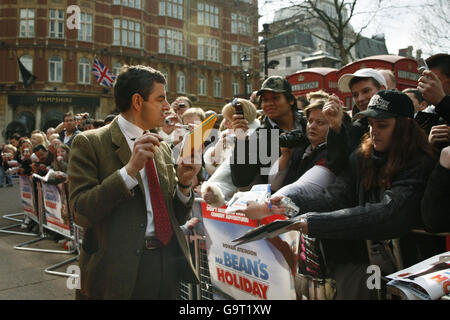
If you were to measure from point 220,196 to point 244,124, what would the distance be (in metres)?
0.65

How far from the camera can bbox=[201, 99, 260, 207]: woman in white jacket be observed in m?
2.98

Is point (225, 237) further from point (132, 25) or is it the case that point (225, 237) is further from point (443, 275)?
point (132, 25)

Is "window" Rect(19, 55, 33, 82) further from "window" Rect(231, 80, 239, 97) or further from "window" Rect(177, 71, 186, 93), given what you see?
"window" Rect(231, 80, 239, 97)

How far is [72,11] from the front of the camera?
28.6m

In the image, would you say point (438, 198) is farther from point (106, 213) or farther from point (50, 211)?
point (50, 211)

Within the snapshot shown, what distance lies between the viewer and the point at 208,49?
37031 millimetres

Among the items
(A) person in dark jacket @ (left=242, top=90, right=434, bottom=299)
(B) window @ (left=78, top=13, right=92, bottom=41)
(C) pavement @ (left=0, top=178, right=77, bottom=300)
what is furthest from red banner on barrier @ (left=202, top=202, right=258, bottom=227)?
(B) window @ (left=78, top=13, right=92, bottom=41)

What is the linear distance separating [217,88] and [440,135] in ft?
119

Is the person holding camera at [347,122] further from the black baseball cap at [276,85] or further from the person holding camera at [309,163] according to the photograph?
the black baseball cap at [276,85]

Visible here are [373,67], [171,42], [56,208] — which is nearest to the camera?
[56,208]

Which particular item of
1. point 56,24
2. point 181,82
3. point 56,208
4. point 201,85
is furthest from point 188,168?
point 201,85

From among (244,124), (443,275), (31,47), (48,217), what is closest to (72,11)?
(31,47)

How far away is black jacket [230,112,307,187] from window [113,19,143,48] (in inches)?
1213

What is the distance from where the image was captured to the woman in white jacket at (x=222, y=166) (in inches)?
117
